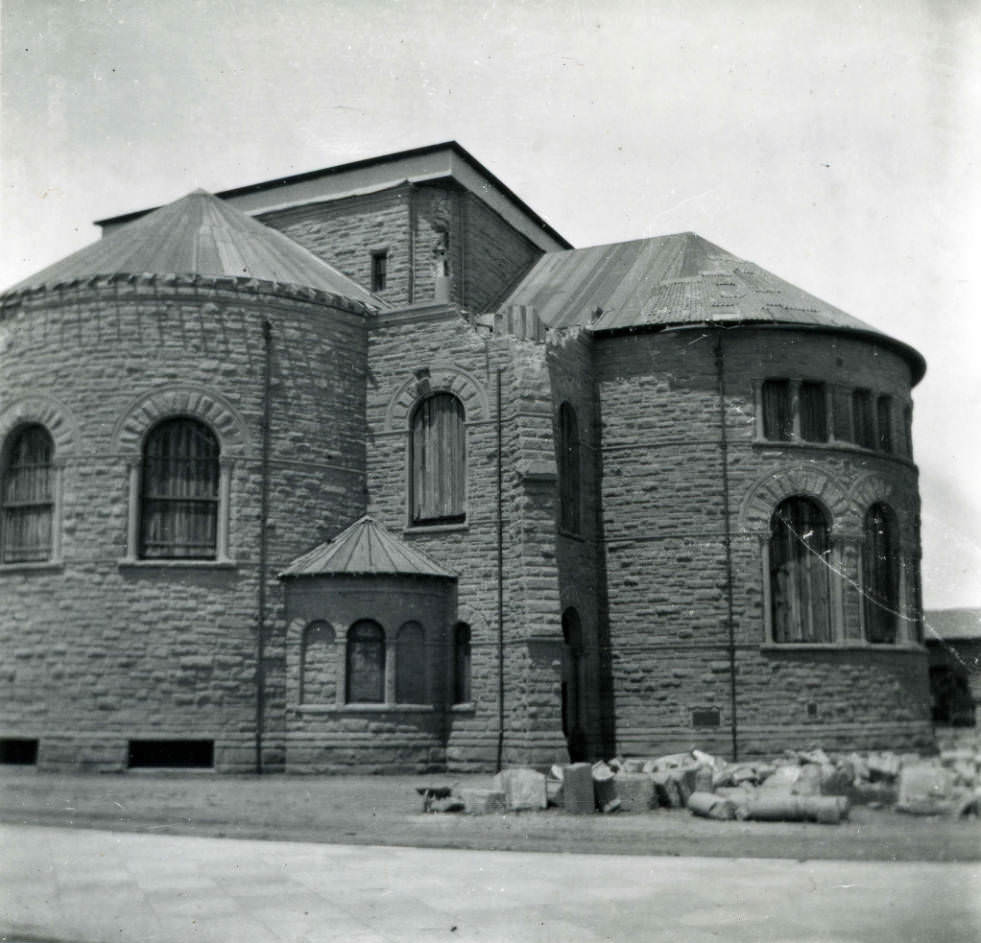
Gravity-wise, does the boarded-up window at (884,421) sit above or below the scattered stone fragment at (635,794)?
above

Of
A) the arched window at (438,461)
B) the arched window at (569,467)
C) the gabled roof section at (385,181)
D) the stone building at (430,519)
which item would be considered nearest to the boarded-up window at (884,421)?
the stone building at (430,519)

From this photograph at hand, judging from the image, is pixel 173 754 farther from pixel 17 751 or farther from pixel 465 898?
pixel 465 898

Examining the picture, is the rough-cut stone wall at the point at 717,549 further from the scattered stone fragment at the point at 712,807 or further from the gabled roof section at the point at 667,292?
the scattered stone fragment at the point at 712,807

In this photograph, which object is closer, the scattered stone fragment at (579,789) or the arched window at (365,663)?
the scattered stone fragment at (579,789)

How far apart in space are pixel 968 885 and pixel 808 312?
1886 cm

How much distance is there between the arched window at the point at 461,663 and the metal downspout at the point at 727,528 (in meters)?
5.54

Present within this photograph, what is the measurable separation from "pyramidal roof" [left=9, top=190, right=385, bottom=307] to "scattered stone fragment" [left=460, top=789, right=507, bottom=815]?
39.4 feet

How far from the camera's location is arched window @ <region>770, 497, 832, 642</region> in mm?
26062

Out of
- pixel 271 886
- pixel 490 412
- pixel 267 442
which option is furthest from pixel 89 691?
pixel 271 886

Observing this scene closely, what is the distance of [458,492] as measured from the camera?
25.0 metres

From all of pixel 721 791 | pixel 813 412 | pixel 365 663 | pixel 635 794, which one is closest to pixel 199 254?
pixel 365 663

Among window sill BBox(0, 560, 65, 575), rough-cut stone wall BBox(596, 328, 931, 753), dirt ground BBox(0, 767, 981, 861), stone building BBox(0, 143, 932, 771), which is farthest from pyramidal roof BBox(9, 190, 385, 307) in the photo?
dirt ground BBox(0, 767, 981, 861)

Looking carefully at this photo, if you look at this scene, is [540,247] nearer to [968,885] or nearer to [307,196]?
[307,196]

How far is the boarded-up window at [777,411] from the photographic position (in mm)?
26594
